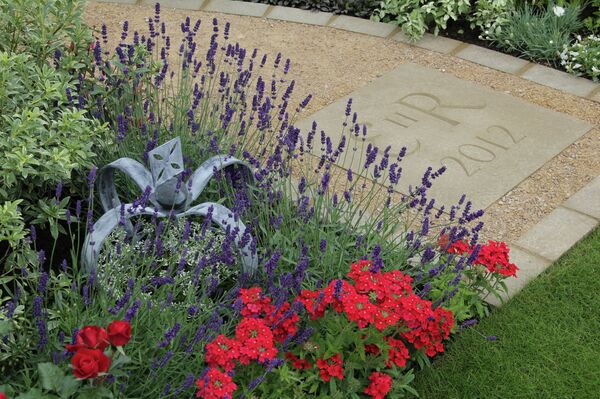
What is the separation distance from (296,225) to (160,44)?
8.92ft

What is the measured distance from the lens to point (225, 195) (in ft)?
13.4

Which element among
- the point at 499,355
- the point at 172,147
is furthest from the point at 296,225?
the point at 499,355

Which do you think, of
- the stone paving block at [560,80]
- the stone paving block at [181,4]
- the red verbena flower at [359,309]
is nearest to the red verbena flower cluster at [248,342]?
the red verbena flower at [359,309]

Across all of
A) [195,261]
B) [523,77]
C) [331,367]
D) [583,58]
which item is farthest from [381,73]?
[331,367]

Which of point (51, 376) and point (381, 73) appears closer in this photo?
point (51, 376)

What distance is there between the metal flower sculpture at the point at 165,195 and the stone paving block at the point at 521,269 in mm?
1234

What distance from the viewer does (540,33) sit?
20.1 feet

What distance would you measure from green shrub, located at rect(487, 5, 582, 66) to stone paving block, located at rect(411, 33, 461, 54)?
0.28 metres

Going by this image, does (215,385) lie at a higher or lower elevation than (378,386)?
higher

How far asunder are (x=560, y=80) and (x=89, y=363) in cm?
442

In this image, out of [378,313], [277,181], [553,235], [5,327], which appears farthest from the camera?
[553,235]

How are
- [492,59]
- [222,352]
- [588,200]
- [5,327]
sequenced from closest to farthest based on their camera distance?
[5,327] → [222,352] → [588,200] → [492,59]

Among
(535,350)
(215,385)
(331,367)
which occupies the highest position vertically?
(215,385)

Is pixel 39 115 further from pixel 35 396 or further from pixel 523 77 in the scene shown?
pixel 523 77
